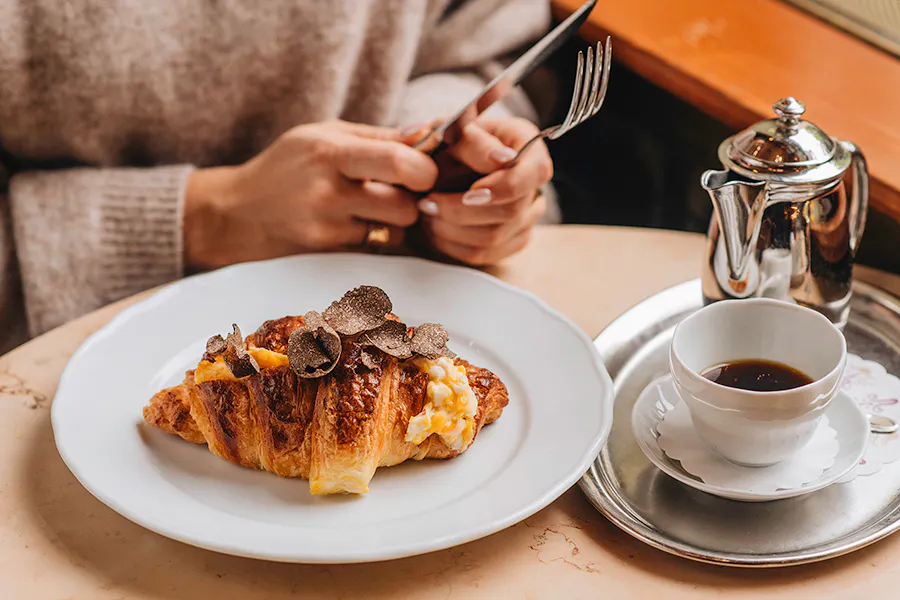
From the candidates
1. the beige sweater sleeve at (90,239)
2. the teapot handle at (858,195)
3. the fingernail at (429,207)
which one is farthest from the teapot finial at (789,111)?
the beige sweater sleeve at (90,239)

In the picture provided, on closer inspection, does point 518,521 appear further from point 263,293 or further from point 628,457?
point 263,293

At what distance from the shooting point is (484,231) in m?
1.17

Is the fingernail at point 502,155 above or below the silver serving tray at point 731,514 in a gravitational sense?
above

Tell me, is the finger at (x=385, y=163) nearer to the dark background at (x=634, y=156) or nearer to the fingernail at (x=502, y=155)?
the fingernail at (x=502, y=155)

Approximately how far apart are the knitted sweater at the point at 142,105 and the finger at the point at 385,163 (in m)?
0.28

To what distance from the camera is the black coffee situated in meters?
0.83

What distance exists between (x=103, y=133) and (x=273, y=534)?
85 cm

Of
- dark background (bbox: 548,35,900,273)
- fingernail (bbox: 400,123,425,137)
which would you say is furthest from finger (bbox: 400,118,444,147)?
dark background (bbox: 548,35,900,273)

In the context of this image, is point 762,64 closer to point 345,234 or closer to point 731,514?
point 345,234

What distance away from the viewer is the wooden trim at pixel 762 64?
1.27 m

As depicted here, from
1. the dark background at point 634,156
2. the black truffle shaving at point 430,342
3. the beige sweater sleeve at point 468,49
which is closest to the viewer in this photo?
the black truffle shaving at point 430,342

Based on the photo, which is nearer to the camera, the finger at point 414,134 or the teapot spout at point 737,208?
the teapot spout at point 737,208

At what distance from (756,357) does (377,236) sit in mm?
601

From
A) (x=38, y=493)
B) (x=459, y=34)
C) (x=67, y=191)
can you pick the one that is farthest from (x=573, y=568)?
(x=459, y=34)
